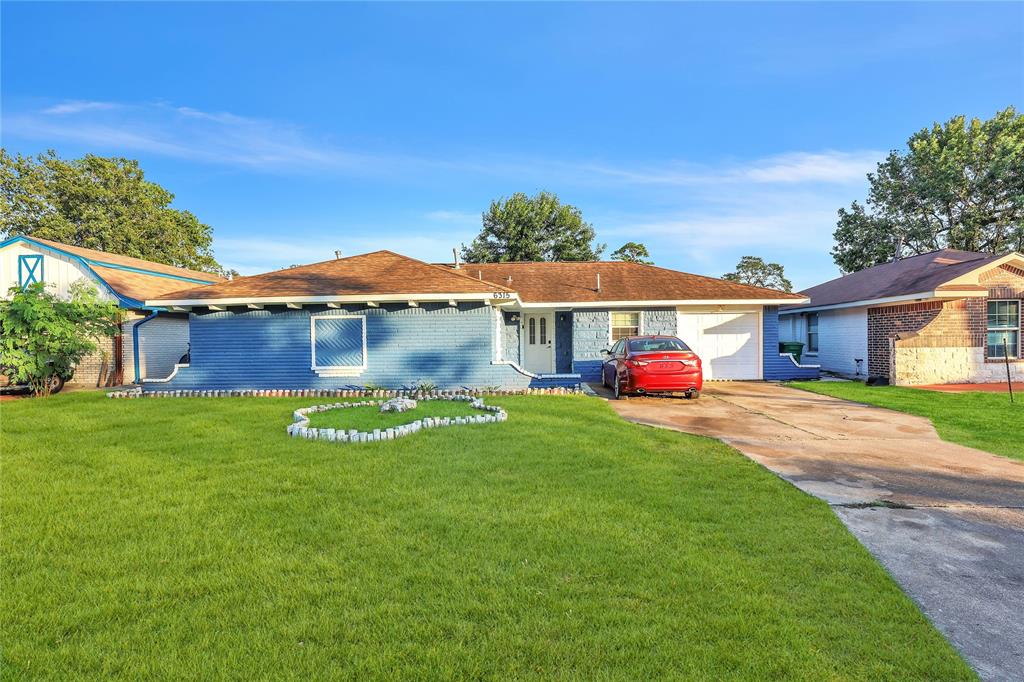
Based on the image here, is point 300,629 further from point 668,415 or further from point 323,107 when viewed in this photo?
point 323,107

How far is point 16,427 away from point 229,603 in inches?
330

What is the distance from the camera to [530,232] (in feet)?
118

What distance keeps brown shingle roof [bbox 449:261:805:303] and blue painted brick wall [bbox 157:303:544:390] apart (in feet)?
11.4

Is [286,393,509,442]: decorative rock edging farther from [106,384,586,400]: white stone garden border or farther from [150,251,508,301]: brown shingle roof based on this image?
[150,251,508,301]: brown shingle roof

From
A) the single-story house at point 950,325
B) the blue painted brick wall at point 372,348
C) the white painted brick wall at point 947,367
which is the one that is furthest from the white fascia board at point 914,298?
the blue painted brick wall at point 372,348

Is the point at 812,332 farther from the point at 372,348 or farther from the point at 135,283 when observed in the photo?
the point at 135,283

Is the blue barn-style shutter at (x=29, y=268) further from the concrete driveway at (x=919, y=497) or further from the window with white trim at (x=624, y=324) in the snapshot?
the concrete driveway at (x=919, y=497)

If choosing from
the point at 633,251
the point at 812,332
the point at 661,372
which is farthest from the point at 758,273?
the point at 661,372

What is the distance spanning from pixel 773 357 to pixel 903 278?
19.7 feet

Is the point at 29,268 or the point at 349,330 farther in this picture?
the point at 29,268

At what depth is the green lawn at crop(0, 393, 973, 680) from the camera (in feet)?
7.78

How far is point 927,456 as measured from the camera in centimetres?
649

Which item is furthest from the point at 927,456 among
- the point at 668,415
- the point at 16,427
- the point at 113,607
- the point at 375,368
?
the point at 16,427

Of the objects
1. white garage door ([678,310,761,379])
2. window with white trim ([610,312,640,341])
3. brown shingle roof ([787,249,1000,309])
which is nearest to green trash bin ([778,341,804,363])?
brown shingle roof ([787,249,1000,309])
